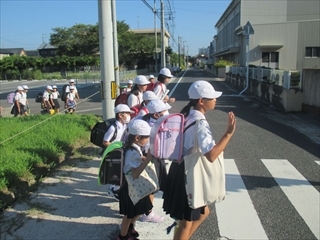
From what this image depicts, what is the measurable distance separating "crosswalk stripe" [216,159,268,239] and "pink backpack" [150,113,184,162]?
1601 millimetres

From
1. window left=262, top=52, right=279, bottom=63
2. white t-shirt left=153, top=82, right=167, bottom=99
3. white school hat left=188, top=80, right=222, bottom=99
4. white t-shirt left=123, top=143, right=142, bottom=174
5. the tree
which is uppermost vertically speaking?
the tree

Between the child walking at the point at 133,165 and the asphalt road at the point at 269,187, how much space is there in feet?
2.78

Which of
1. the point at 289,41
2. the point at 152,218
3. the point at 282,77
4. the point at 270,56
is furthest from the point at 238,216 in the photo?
the point at 289,41

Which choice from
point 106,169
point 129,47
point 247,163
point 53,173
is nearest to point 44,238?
point 106,169

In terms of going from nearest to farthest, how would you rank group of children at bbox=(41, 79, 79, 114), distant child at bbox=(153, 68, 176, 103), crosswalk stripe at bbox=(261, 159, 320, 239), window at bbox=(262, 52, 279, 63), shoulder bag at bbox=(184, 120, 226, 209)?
1. shoulder bag at bbox=(184, 120, 226, 209)
2. crosswalk stripe at bbox=(261, 159, 320, 239)
3. distant child at bbox=(153, 68, 176, 103)
4. group of children at bbox=(41, 79, 79, 114)
5. window at bbox=(262, 52, 279, 63)

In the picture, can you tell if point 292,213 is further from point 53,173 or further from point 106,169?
point 53,173

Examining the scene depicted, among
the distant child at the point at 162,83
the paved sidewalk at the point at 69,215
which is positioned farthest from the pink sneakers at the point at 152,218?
the distant child at the point at 162,83

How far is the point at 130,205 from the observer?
3.36 metres

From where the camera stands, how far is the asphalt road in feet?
12.9

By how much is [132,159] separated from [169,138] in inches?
27.4

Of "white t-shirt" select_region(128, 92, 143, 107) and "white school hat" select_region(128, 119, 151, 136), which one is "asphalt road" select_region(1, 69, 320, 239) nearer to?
"white school hat" select_region(128, 119, 151, 136)

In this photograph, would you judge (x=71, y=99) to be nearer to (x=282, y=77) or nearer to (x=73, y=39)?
(x=282, y=77)

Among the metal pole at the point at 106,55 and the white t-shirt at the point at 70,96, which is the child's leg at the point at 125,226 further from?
the white t-shirt at the point at 70,96

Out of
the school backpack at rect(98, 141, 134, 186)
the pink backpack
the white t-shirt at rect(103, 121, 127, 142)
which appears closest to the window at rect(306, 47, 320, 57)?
the white t-shirt at rect(103, 121, 127, 142)
